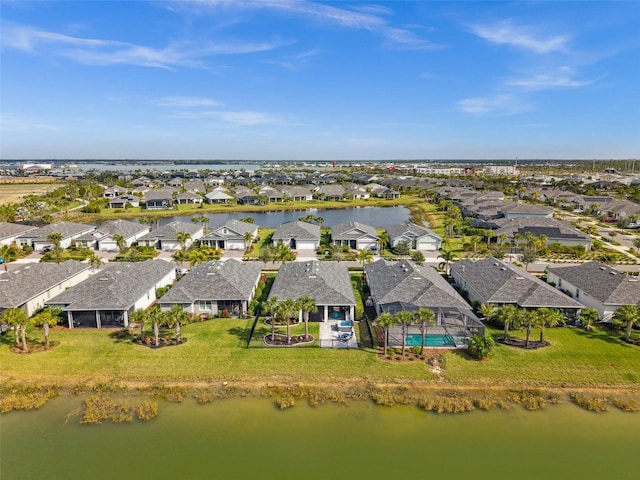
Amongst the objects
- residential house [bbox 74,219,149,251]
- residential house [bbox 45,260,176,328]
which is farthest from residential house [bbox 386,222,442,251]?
residential house [bbox 74,219,149,251]

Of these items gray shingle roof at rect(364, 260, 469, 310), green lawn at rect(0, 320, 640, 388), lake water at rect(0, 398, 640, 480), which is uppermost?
gray shingle roof at rect(364, 260, 469, 310)

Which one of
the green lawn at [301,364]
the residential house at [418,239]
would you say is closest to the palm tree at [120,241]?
the green lawn at [301,364]

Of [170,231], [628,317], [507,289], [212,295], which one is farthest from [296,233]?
[628,317]

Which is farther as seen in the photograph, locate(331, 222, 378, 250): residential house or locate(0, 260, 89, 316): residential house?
locate(331, 222, 378, 250): residential house

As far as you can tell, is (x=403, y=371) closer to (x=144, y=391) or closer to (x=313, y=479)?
(x=313, y=479)

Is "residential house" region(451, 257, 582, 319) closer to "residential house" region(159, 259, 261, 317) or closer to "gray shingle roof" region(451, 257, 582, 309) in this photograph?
"gray shingle roof" region(451, 257, 582, 309)
